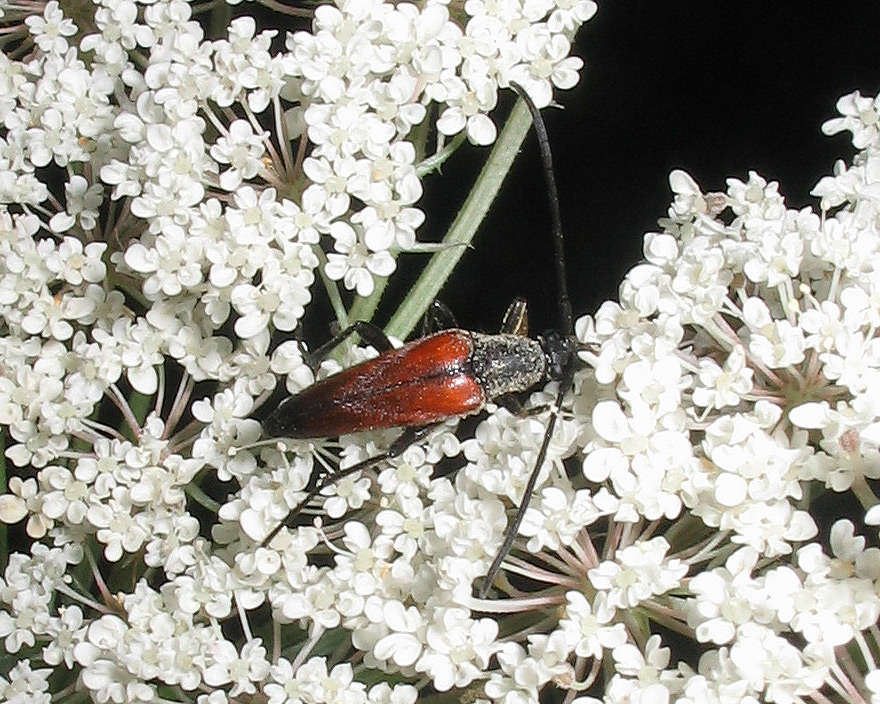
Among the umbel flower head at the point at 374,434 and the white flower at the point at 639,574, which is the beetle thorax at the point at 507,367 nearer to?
the umbel flower head at the point at 374,434

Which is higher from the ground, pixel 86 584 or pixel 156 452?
pixel 156 452

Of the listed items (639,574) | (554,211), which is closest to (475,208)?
(554,211)

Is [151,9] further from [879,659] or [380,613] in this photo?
[879,659]

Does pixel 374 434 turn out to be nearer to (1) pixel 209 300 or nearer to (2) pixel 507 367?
(2) pixel 507 367

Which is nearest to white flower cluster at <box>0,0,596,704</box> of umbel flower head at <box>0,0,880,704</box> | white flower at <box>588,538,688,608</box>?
umbel flower head at <box>0,0,880,704</box>

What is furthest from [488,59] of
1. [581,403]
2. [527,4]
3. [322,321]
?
[322,321]

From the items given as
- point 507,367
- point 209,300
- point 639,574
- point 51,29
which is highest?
point 51,29
